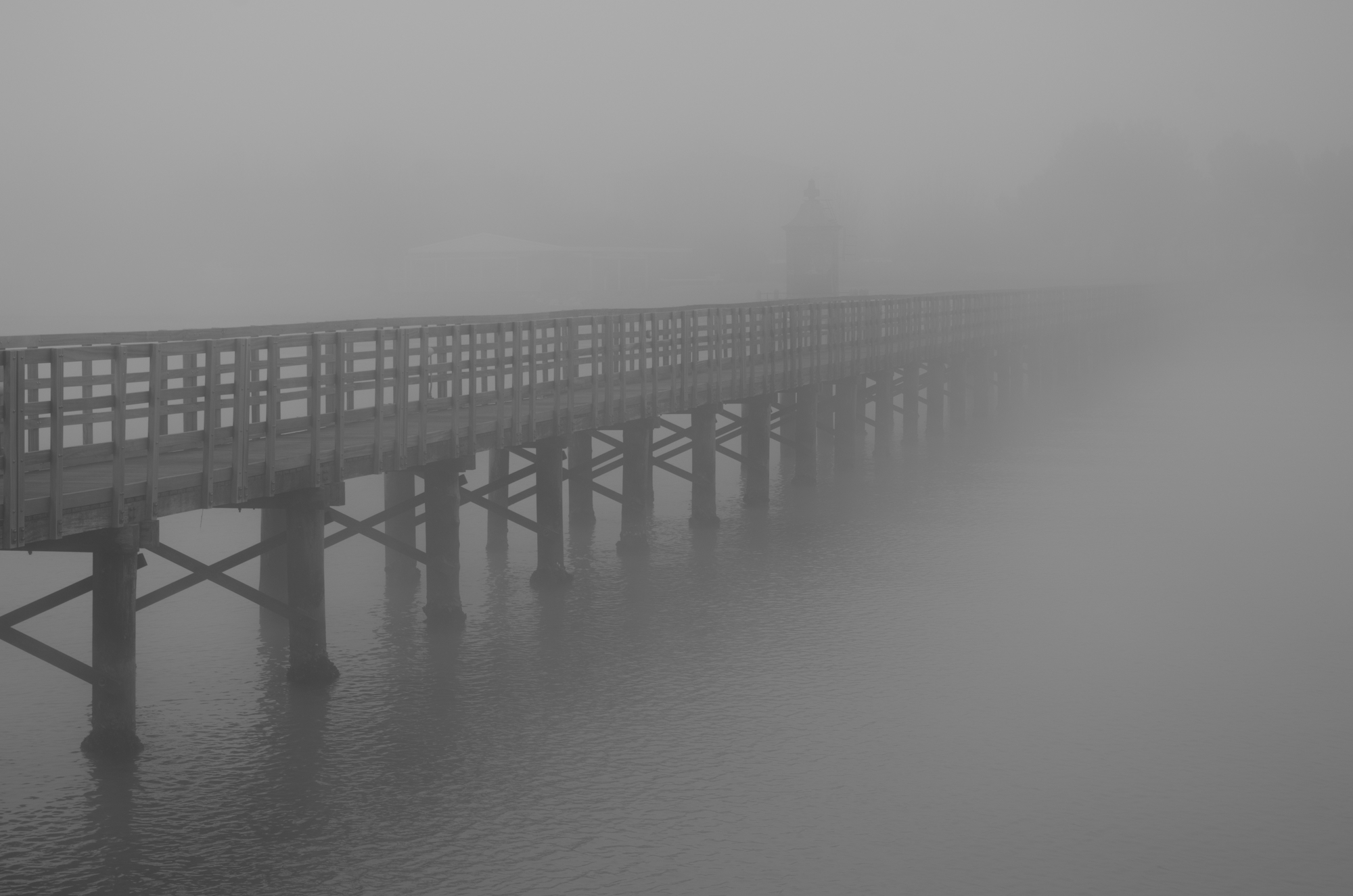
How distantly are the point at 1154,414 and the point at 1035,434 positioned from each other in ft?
23.7

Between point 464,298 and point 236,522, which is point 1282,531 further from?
point 464,298

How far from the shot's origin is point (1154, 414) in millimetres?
47000

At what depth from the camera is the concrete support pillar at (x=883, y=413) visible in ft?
117

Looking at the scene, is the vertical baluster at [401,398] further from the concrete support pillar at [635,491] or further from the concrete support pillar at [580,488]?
the concrete support pillar at [580,488]

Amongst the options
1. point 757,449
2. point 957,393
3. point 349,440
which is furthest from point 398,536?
point 957,393

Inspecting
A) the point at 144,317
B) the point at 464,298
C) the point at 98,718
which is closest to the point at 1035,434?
the point at 98,718

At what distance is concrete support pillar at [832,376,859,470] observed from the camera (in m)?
33.2

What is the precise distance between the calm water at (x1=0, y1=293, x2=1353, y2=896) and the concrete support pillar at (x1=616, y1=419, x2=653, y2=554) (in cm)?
51

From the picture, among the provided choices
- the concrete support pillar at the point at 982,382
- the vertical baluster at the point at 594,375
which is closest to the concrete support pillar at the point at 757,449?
the vertical baluster at the point at 594,375

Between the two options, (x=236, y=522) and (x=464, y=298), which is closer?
(x=236, y=522)

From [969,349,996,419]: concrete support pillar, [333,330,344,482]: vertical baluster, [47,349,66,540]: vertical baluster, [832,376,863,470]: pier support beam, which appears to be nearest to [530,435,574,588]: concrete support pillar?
[333,330,344,482]: vertical baluster

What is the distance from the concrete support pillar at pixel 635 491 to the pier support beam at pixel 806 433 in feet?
20.8

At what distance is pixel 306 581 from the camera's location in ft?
49.6

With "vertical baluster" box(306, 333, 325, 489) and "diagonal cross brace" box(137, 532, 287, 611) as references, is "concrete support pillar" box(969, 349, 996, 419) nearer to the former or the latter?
"diagonal cross brace" box(137, 532, 287, 611)
